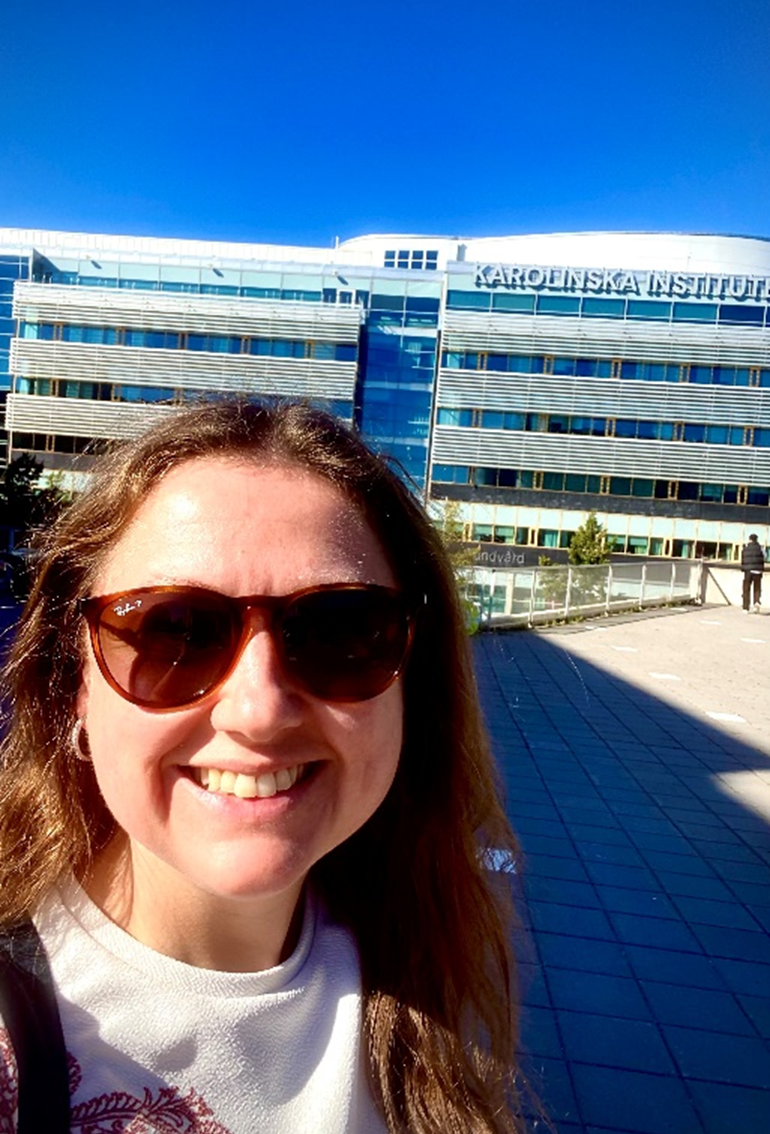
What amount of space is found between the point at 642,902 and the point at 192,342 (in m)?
54.4

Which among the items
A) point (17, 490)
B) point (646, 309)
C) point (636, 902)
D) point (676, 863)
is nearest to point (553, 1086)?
point (636, 902)

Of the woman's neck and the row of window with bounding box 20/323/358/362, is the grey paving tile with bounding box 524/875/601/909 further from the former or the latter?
the row of window with bounding box 20/323/358/362

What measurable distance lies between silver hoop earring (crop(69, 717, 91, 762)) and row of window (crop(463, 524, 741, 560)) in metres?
53.1

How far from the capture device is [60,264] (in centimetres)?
5706

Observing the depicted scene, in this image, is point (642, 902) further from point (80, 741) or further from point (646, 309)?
point (646, 309)

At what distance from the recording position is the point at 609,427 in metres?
54.9

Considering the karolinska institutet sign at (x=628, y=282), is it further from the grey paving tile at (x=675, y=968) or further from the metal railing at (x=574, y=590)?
the grey paving tile at (x=675, y=968)

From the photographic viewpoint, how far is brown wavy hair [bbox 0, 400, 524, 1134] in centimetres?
126

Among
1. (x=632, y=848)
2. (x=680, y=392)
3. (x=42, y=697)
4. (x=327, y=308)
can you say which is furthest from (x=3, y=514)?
(x=680, y=392)

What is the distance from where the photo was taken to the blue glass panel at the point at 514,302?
55312 mm

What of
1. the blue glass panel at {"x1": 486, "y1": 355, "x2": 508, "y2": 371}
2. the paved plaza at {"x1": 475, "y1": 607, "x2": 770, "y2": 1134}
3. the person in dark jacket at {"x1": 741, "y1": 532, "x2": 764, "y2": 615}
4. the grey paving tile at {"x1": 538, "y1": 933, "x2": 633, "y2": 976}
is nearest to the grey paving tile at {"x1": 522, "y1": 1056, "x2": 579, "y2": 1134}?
the paved plaza at {"x1": 475, "y1": 607, "x2": 770, "y2": 1134}

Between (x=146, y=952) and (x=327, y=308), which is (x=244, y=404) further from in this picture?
(x=327, y=308)

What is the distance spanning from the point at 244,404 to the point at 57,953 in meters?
0.86

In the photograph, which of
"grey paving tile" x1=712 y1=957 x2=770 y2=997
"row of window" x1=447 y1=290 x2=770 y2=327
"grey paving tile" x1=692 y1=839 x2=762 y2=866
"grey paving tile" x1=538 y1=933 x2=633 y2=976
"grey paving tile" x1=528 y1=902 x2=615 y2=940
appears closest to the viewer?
"grey paving tile" x1=712 y1=957 x2=770 y2=997
